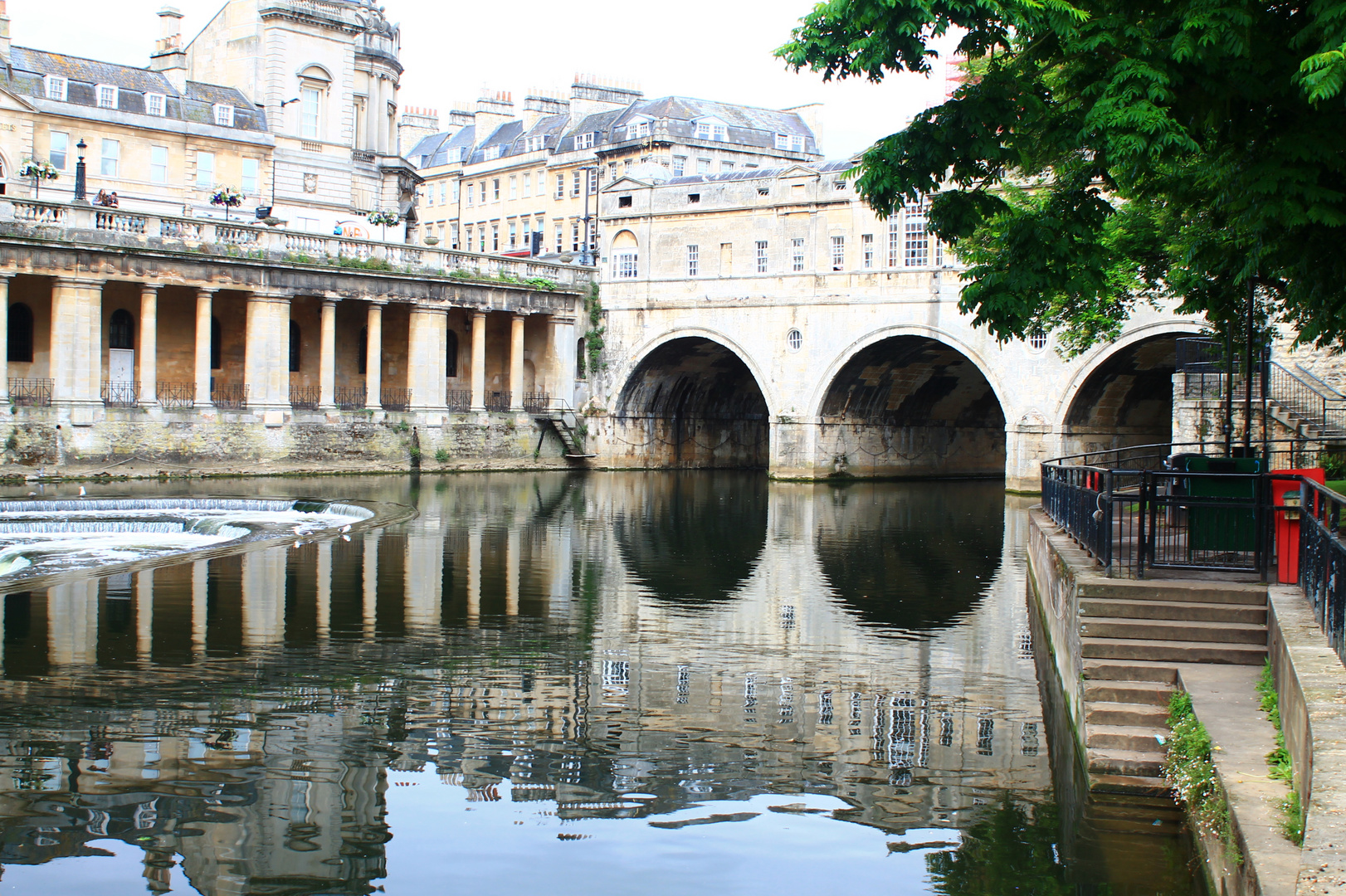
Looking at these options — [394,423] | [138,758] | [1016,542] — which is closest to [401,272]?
[394,423]

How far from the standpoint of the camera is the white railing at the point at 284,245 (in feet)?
113

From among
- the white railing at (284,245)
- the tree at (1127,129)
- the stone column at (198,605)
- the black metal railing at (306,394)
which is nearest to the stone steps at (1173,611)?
the tree at (1127,129)

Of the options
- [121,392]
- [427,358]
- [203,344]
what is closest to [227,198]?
[203,344]

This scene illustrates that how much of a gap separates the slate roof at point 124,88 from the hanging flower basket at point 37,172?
3.10 metres

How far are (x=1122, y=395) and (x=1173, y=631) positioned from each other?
98.5ft

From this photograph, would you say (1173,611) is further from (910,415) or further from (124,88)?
(124,88)

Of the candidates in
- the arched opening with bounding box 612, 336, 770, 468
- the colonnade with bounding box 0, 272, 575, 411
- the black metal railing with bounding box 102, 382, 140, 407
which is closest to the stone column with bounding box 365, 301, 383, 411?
the colonnade with bounding box 0, 272, 575, 411

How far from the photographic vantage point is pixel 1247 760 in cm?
725

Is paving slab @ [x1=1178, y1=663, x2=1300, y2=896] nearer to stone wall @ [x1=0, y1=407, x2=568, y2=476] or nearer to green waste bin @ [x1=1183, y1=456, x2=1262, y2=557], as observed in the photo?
green waste bin @ [x1=1183, y1=456, x2=1262, y2=557]

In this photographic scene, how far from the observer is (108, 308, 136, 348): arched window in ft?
129

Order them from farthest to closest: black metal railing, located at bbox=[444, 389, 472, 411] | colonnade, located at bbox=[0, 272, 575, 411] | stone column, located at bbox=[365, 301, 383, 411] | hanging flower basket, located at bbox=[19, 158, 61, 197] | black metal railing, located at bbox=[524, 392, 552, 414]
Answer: black metal railing, located at bbox=[524, 392, 552, 414], black metal railing, located at bbox=[444, 389, 472, 411], stone column, located at bbox=[365, 301, 383, 411], hanging flower basket, located at bbox=[19, 158, 61, 197], colonnade, located at bbox=[0, 272, 575, 411]

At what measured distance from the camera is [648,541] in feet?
78.4

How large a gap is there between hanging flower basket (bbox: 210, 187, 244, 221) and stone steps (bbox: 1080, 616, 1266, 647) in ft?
126

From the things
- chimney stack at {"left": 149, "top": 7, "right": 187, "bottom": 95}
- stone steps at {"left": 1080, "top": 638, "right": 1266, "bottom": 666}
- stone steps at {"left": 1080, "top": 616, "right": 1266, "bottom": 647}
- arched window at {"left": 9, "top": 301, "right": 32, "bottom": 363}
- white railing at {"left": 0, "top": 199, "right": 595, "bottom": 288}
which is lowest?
stone steps at {"left": 1080, "top": 638, "right": 1266, "bottom": 666}
